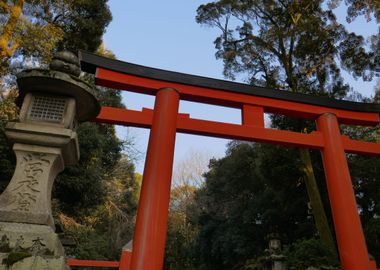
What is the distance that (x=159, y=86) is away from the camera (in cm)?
565

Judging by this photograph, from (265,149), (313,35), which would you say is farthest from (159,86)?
(313,35)

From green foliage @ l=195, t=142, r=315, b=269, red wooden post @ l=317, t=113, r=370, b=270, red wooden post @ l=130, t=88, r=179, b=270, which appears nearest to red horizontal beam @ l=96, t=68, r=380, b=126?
red wooden post @ l=130, t=88, r=179, b=270

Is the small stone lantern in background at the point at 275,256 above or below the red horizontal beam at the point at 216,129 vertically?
below

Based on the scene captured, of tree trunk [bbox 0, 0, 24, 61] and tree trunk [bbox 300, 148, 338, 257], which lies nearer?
tree trunk [bbox 0, 0, 24, 61]

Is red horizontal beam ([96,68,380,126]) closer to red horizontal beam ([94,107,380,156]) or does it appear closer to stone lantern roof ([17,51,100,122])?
red horizontal beam ([94,107,380,156])

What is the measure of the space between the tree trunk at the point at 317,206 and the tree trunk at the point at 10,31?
353 inches

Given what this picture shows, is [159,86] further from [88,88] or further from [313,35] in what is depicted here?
[313,35]

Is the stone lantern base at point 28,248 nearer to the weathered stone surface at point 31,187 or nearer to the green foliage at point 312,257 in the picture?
the weathered stone surface at point 31,187

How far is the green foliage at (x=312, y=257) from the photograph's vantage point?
6653mm

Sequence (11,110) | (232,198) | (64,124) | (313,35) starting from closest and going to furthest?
(64,124)
(11,110)
(313,35)
(232,198)

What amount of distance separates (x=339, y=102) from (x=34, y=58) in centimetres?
818

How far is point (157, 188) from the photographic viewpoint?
476 cm

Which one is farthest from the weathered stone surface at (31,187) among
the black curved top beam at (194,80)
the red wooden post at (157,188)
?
the black curved top beam at (194,80)

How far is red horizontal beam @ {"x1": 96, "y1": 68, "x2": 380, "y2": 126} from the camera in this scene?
559 cm
